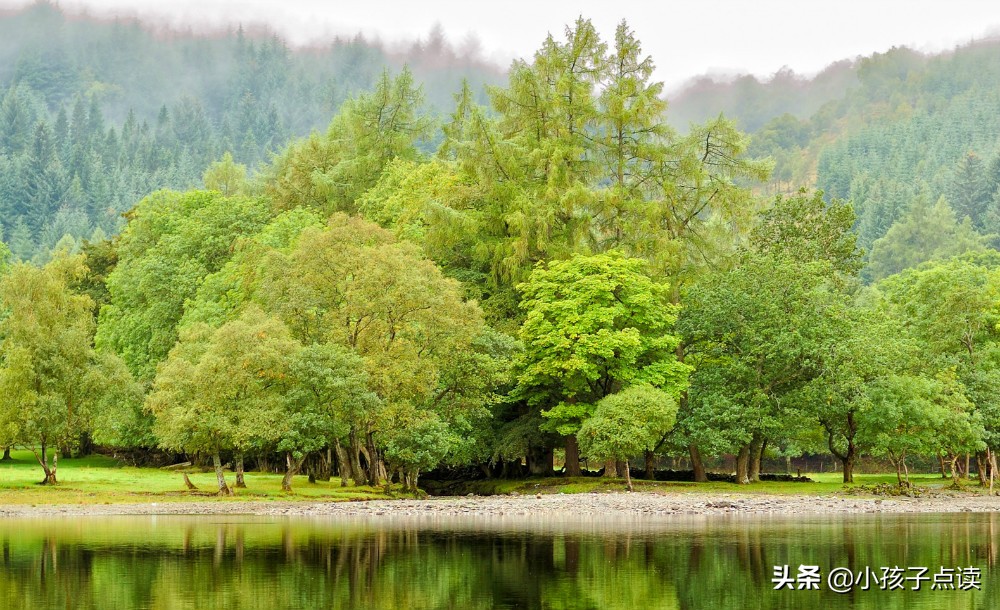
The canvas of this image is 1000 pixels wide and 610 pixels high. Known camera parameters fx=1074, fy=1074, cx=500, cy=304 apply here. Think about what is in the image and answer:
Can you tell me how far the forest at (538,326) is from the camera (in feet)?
181

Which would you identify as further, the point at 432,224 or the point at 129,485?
the point at 432,224

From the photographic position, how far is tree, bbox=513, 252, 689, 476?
6116cm

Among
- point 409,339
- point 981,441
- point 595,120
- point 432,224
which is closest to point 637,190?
point 595,120

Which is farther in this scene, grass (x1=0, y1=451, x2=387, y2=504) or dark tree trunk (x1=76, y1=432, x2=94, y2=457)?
dark tree trunk (x1=76, y1=432, x2=94, y2=457)

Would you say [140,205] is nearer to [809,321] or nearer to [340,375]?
[340,375]

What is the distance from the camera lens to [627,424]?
190ft

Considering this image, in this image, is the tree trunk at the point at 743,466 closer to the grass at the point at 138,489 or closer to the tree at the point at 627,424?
the tree at the point at 627,424

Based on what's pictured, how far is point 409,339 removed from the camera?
57.7 m

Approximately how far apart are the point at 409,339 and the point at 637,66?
Answer: 26556 mm

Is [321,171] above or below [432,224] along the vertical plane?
above

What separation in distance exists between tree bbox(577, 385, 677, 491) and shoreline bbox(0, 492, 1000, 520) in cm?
258

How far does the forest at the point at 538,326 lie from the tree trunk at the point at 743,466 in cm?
27

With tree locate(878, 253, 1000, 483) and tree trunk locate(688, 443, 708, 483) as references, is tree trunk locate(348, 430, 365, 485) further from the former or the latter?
tree locate(878, 253, 1000, 483)

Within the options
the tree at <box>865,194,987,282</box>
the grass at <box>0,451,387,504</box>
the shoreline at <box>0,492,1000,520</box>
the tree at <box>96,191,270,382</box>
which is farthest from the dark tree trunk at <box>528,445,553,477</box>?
the tree at <box>865,194,987,282</box>
